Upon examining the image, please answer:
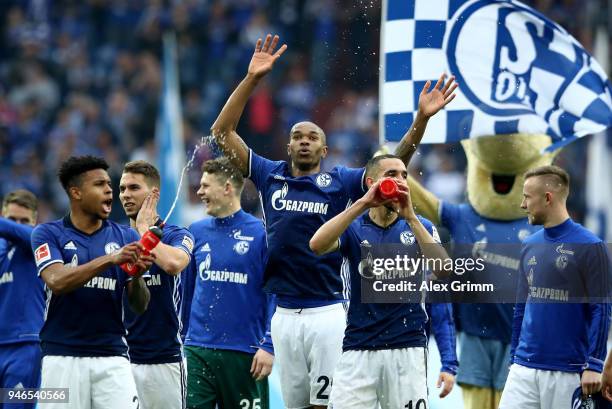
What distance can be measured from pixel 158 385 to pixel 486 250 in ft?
8.72

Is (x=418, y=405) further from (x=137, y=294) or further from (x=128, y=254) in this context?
(x=128, y=254)

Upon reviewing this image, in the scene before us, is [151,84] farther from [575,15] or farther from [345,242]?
[345,242]

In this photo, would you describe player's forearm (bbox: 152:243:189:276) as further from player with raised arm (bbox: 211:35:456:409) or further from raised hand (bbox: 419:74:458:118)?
raised hand (bbox: 419:74:458:118)

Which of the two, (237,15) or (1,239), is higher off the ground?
(237,15)

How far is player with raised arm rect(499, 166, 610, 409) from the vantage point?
7.18 metres

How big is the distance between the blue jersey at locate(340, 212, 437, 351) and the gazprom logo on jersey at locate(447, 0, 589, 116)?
1.94 metres

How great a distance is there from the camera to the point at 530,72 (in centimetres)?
894

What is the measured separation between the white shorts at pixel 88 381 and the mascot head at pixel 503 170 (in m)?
3.47

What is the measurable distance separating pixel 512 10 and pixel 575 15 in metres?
9.47

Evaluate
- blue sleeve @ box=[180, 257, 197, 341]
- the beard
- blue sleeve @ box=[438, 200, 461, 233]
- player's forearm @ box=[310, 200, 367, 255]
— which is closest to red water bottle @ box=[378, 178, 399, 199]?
player's forearm @ box=[310, 200, 367, 255]

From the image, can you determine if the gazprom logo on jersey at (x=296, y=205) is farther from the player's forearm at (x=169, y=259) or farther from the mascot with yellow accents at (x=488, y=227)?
the mascot with yellow accents at (x=488, y=227)

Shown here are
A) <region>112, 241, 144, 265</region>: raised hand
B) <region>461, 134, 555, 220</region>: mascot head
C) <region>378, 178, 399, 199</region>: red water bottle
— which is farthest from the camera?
<region>461, 134, 555, 220</region>: mascot head

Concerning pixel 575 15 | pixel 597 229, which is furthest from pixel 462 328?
pixel 575 15

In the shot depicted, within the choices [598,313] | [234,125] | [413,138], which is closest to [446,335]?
[598,313]
